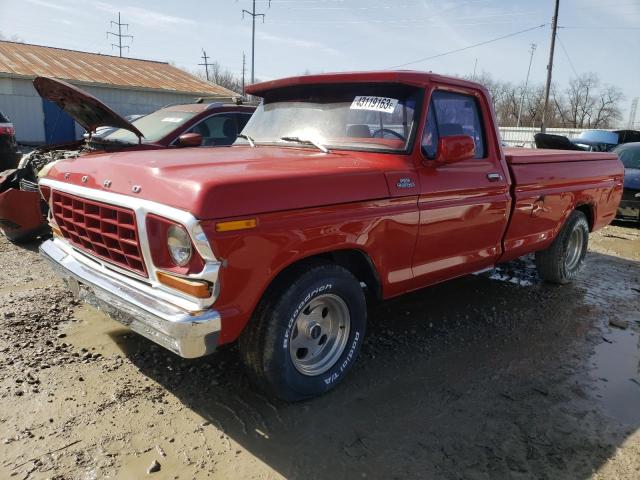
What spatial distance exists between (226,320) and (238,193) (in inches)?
25.6

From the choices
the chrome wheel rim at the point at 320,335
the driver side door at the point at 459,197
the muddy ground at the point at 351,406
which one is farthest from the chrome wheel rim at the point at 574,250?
the chrome wheel rim at the point at 320,335

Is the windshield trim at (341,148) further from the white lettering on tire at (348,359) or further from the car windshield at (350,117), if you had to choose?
the white lettering on tire at (348,359)

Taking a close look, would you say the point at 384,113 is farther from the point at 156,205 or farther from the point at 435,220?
the point at 156,205

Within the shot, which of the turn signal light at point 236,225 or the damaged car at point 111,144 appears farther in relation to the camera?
the damaged car at point 111,144

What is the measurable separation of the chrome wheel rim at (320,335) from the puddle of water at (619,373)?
1778mm

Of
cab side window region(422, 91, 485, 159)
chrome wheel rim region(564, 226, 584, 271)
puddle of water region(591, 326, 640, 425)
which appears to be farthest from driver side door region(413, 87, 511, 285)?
chrome wheel rim region(564, 226, 584, 271)

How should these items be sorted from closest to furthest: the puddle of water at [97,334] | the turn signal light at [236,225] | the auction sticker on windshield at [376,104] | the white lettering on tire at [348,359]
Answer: the turn signal light at [236,225] < the white lettering on tire at [348,359] < the auction sticker on windshield at [376,104] < the puddle of water at [97,334]

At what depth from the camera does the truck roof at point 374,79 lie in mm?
3664

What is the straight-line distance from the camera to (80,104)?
508 cm

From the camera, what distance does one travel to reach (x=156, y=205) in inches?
102

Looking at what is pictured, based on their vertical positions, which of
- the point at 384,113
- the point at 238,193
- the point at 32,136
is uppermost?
the point at 384,113

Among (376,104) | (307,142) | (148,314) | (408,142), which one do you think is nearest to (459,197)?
(408,142)

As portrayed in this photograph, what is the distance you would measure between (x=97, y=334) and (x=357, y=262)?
83.3 inches

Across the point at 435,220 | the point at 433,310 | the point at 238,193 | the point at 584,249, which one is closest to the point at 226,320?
the point at 238,193
